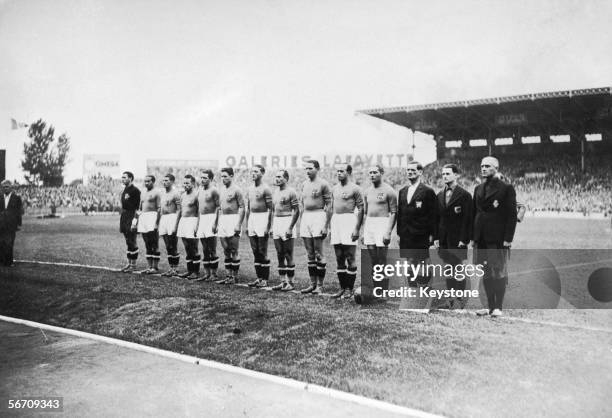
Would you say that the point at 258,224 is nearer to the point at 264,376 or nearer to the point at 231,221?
the point at 231,221

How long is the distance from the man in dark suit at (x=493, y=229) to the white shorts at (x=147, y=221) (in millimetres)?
4234

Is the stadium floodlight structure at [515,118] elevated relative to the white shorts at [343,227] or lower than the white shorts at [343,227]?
elevated

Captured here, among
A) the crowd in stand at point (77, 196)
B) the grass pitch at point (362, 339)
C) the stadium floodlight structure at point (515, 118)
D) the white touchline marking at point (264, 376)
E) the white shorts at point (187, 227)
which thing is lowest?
the white touchline marking at point (264, 376)

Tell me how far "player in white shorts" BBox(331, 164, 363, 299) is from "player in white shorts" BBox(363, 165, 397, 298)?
0.13 m

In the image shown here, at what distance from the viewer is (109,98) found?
5516 mm

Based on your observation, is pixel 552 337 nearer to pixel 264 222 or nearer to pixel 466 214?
pixel 466 214

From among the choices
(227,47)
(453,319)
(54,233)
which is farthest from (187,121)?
(54,233)

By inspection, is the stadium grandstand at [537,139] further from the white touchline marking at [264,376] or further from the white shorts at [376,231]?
the white touchline marking at [264,376]

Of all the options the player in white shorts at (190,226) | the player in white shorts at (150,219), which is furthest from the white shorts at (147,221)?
the player in white shorts at (190,226)

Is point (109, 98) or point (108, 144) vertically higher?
point (109, 98)

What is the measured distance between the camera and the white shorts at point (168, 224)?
20.4ft

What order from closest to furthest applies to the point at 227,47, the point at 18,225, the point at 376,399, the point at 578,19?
the point at 376,399
the point at 578,19
the point at 227,47
the point at 18,225

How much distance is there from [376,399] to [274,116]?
403 centimetres

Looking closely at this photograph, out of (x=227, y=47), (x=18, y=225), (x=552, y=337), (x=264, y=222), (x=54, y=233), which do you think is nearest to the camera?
(x=552, y=337)
